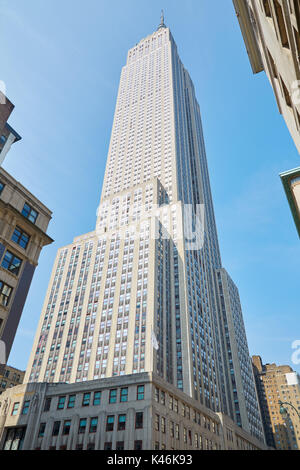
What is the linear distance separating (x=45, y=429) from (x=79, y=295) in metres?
46.3

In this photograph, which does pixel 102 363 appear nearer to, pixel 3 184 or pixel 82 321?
pixel 82 321

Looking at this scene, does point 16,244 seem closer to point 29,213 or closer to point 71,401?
point 29,213

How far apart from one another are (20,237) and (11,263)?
12.3 ft

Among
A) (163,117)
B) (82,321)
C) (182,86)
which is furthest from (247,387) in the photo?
(182,86)

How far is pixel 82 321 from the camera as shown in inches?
3696

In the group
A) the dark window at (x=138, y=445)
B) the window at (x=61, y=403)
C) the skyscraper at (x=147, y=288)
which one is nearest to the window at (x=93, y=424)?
the window at (x=61, y=403)

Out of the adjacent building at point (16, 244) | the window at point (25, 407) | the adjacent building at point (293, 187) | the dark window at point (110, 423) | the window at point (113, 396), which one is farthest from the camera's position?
the window at point (25, 407)

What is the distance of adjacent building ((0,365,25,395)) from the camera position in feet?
352

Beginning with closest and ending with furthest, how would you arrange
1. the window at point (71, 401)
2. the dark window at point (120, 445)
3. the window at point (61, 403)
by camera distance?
the dark window at point (120, 445) → the window at point (71, 401) → the window at point (61, 403)

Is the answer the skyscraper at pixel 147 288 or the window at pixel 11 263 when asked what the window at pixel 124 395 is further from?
the window at pixel 11 263

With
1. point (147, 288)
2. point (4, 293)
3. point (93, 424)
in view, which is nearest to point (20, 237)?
point (4, 293)

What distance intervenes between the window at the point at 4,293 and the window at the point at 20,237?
561 cm

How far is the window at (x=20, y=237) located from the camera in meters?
38.2

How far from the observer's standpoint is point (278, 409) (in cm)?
15788
